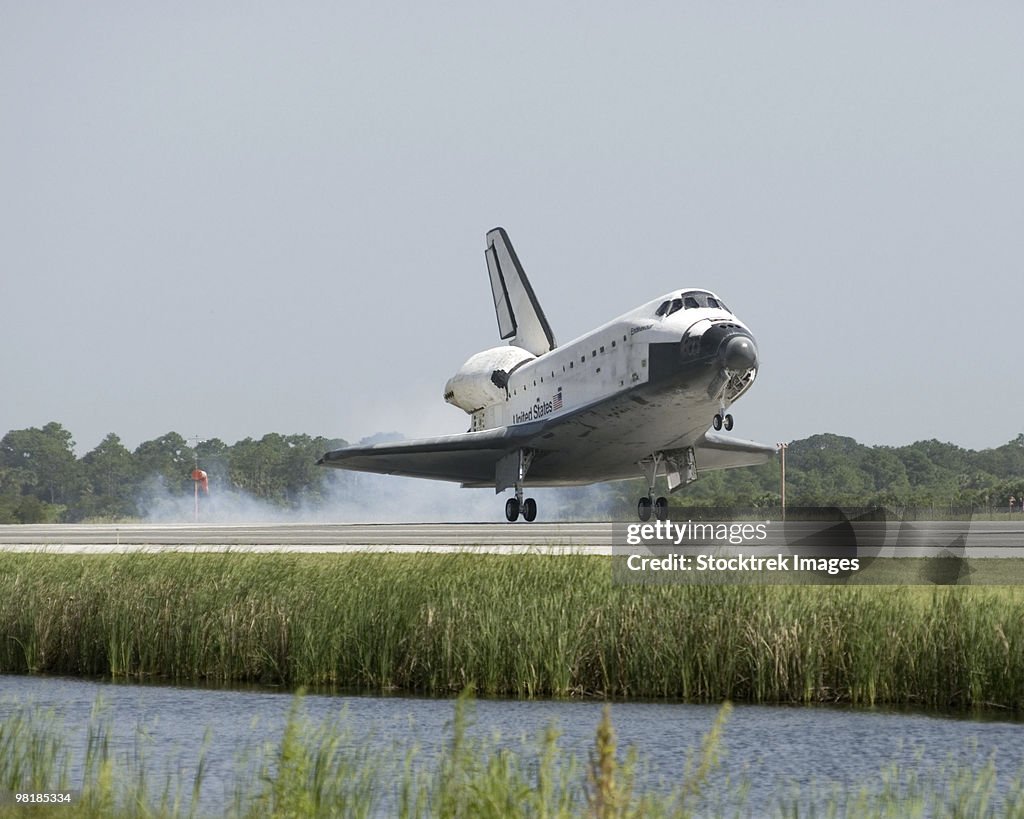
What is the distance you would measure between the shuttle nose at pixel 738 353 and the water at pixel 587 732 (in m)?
14.5

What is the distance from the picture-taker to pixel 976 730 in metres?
13.1

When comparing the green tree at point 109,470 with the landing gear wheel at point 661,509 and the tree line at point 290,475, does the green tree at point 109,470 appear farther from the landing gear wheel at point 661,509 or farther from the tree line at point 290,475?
the landing gear wheel at point 661,509

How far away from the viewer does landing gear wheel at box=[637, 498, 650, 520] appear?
3216 cm

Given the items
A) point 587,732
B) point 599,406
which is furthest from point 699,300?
point 587,732

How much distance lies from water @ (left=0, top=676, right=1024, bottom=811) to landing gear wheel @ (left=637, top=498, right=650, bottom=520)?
17.4 m

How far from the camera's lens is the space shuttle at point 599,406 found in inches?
1162

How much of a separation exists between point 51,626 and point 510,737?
8.12 meters

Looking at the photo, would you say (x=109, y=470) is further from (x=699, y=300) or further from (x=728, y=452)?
(x=699, y=300)

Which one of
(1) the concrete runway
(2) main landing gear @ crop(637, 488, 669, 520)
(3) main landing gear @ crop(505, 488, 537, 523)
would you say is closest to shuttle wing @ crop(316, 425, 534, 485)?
(3) main landing gear @ crop(505, 488, 537, 523)

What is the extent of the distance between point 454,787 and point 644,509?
82.4 ft

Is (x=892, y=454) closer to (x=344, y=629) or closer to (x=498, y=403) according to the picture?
(x=498, y=403)

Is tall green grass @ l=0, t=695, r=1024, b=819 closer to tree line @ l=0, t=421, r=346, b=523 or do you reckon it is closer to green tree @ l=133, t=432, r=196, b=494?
tree line @ l=0, t=421, r=346, b=523

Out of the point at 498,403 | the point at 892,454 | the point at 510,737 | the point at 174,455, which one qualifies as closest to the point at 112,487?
the point at 174,455

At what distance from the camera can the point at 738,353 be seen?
1110 inches
